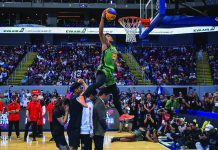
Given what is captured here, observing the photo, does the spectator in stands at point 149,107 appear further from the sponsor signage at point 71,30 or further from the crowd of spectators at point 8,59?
the sponsor signage at point 71,30

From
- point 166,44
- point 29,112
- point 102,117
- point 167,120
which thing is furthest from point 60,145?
point 166,44

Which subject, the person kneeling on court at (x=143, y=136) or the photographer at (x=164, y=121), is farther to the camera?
the photographer at (x=164, y=121)

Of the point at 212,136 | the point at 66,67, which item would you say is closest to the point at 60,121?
the point at 212,136

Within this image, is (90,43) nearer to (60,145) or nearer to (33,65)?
(33,65)

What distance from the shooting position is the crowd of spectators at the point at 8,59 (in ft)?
105

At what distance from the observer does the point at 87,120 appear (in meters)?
8.79

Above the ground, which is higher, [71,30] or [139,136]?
[71,30]

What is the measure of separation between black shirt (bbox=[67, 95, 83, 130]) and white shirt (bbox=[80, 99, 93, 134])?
0.40ft

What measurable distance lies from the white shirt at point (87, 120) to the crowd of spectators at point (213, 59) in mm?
24279

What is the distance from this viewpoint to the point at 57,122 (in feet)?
32.8

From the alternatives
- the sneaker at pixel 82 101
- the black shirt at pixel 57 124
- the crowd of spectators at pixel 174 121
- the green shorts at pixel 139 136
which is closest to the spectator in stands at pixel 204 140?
the crowd of spectators at pixel 174 121

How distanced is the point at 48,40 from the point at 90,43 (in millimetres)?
4323

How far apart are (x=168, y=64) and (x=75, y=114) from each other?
89.2ft

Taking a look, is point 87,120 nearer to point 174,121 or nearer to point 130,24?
→ point 174,121
